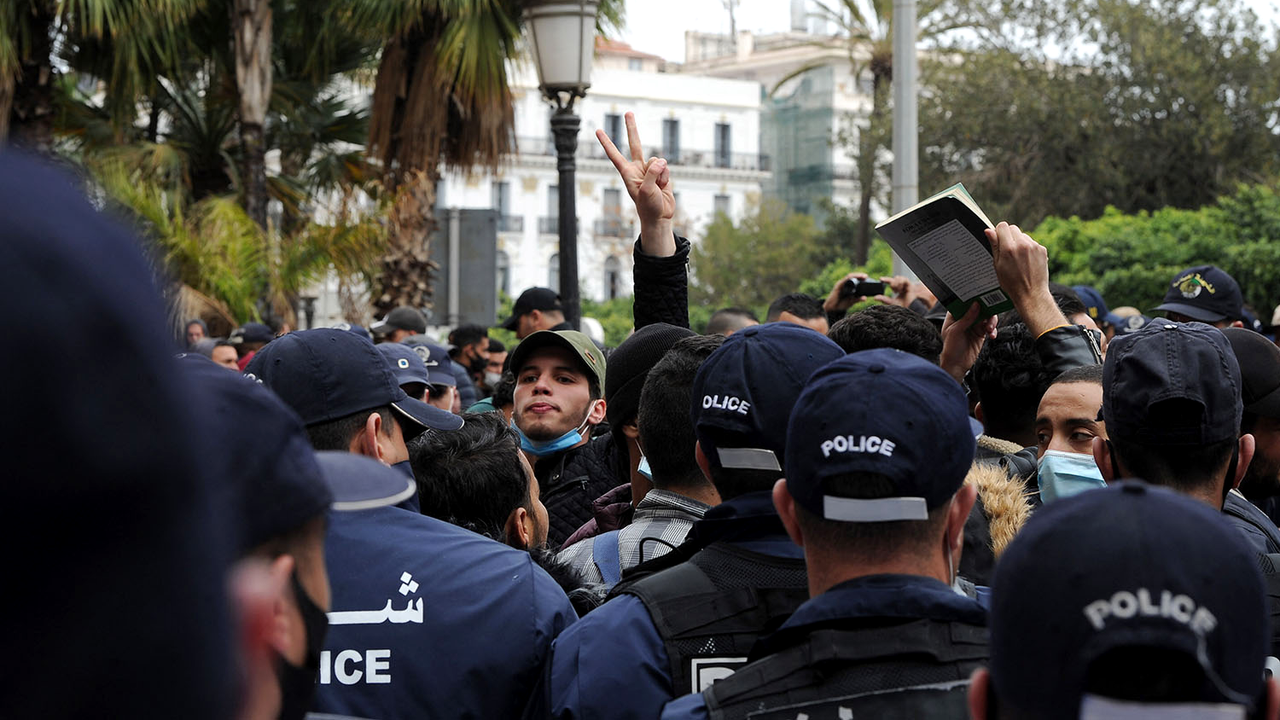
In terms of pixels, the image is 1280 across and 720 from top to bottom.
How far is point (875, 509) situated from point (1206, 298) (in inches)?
216

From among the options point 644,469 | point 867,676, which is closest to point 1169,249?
point 644,469

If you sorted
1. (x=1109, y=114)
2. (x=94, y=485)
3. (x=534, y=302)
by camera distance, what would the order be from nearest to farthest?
(x=94, y=485)
(x=534, y=302)
(x=1109, y=114)

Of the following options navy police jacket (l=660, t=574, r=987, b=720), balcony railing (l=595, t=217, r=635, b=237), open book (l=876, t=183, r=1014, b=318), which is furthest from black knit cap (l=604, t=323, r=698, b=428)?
balcony railing (l=595, t=217, r=635, b=237)

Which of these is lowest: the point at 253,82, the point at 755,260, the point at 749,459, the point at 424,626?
the point at 424,626

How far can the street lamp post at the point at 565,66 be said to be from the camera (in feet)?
27.9

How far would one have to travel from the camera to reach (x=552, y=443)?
526 cm

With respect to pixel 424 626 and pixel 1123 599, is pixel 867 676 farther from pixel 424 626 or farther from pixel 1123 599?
pixel 424 626

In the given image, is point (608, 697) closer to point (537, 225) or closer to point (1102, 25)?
point (1102, 25)

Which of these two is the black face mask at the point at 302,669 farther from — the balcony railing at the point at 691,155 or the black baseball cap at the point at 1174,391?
the balcony railing at the point at 691,155

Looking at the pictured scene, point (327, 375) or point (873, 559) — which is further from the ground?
point (327, 375)

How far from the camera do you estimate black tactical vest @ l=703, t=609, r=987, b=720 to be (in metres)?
1.98

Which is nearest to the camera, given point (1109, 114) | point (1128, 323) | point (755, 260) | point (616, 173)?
point (1128, 323)

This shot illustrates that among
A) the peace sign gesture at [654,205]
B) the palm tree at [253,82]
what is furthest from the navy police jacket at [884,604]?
the palm tree at [253,82]

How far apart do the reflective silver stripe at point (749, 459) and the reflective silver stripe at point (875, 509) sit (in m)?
0.54
